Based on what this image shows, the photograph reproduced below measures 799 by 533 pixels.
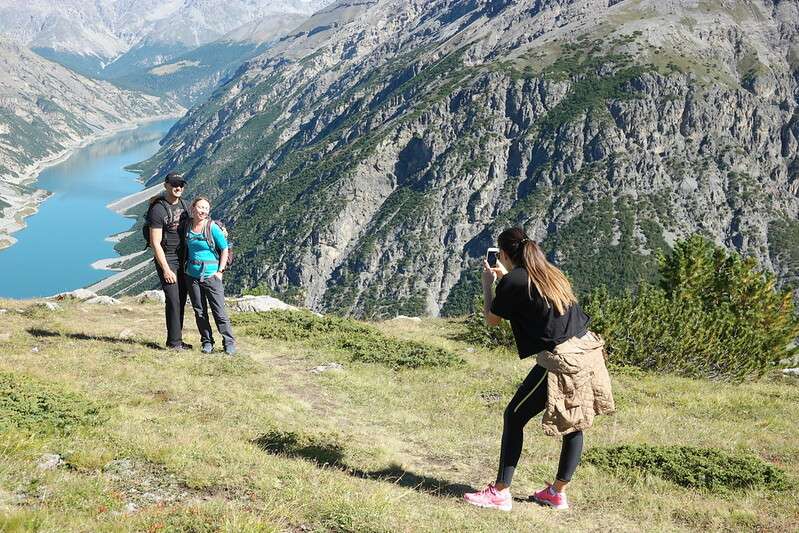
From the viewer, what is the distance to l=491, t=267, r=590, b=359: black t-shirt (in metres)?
7.21

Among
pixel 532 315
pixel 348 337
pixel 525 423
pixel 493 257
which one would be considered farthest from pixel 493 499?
pixel 348 337

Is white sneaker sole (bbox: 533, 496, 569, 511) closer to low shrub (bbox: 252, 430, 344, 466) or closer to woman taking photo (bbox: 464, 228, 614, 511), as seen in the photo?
woman taking photo (bbox: 464, 228, 614, 511)

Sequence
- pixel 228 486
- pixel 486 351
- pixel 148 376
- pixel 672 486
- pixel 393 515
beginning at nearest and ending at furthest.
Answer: pixel 393 515 < pixel 228 486 < pixel 672 486 < pixel 148 376 < pixel 486 351

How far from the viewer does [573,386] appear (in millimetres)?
7270

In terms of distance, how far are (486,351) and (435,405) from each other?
7.46 m

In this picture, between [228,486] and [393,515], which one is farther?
[228,486]

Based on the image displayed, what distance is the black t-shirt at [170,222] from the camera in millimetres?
13984

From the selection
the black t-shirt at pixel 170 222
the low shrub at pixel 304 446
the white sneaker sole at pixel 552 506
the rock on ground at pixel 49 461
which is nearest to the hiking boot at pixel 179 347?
the black t-shirt at pixel 170 222

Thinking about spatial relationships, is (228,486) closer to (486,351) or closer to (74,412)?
(74,412)

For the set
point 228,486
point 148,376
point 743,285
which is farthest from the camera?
point 743,285

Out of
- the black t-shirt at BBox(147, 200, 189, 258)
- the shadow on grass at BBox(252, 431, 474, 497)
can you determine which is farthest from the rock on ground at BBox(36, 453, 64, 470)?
the black t-shirt at BBox(147, 200, 189, 258)

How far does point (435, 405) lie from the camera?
13492mm

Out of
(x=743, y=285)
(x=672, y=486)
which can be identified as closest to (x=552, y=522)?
(x=672, y=486)

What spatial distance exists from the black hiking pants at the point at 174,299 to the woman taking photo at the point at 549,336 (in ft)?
31.0
